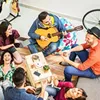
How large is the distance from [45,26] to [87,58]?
0.76 metres

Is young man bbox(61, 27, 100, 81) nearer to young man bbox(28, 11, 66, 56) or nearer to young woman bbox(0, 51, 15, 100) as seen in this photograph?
young man bbox(28, 11, 66, 56)

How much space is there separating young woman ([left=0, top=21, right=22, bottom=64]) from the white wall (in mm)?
1430

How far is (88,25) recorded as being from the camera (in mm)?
5062

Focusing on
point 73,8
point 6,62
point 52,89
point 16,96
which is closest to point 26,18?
point 73,8

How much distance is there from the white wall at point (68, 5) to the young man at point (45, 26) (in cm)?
111

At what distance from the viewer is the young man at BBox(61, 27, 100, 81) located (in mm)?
3451

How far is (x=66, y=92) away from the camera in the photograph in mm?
3090

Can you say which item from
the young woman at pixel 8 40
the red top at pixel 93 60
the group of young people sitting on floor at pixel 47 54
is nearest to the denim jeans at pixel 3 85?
the group of young people sitting on floor at pixel 47 54

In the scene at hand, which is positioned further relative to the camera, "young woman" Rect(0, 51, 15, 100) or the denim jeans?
"young woman" Rect(0, 51, 15, 100)

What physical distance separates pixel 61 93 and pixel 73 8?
2.34 metres

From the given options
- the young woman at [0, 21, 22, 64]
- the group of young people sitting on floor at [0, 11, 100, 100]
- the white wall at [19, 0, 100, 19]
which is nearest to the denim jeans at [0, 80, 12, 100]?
the group of young people sitting on floor at [0, 11, 100, 100]

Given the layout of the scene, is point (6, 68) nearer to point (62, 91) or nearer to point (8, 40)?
point (8, 40)

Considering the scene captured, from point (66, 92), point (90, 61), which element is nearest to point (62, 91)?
point (66, 92)

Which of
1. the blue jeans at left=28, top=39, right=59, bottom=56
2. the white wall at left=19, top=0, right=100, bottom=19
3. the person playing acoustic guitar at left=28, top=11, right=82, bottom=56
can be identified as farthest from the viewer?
the white wall at left=19, top=0, right=100, bottom=19
